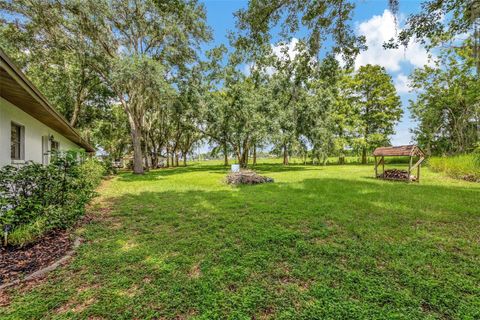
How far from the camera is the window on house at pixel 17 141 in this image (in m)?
6.12

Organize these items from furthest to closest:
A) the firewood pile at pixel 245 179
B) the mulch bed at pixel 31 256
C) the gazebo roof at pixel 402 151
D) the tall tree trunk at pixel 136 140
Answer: the tall tree trunk at pixel 136 140
the firewood pile at pixel 245 179
the gazebo roof at pixel 402 151
the mulch bed at pixel 31 256

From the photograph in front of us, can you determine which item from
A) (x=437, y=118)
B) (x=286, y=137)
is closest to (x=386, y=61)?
(x=286, y=137)

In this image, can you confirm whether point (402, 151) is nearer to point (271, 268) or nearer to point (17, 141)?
point (271, 268)

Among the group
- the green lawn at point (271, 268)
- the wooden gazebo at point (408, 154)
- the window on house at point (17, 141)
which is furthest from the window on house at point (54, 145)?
the wooden gazebo at point (408, 154)

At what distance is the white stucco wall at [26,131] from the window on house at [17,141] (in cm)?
14

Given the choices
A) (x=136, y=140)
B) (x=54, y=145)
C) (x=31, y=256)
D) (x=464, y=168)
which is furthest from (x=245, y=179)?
(x=464, y=168)

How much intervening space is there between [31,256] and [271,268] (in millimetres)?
3352

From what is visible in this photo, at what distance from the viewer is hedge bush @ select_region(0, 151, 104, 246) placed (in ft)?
10.8

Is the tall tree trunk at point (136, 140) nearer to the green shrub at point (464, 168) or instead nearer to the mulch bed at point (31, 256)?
the mulch bed at point (31, 256)

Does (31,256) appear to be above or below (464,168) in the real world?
below

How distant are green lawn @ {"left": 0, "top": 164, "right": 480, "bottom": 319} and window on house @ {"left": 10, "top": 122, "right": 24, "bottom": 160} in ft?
12.0

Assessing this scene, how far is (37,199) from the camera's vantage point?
11.9 ft

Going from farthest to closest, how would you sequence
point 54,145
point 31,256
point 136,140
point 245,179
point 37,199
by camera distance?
point 136,140, point 245,179, point 54,145, point 37,199, point 31,256

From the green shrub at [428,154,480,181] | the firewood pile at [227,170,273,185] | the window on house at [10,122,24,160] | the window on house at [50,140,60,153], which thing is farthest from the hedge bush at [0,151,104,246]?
the green shrub at [428,154,480,181]
